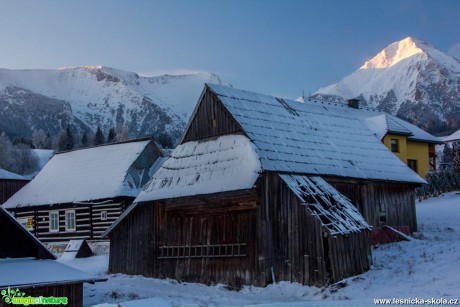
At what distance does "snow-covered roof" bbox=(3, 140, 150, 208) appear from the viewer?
3659cm

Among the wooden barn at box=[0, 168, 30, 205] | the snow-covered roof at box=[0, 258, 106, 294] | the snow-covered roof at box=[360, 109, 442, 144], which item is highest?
the snow-covered roof at box=[360, 109, 442, 144]

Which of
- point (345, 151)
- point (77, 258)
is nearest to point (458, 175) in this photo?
point (345, 151)

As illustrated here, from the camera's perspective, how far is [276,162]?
22.8 m

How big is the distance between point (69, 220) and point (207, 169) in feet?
58.8

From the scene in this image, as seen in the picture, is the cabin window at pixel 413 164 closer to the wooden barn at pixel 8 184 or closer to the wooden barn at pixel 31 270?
the wooden barn at pixel 8 184

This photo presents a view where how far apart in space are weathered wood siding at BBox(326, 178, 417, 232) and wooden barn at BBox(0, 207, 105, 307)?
12646 mm

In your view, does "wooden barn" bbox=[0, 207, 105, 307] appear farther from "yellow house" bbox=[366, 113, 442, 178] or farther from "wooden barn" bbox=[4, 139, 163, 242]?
"yellow house" bbox=[366, 113, 442, 178]

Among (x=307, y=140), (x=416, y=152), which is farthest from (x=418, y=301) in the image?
(x=416, y=152)

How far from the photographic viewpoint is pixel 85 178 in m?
39.5

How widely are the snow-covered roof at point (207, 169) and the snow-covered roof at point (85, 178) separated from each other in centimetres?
1066

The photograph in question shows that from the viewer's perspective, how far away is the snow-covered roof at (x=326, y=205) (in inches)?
822

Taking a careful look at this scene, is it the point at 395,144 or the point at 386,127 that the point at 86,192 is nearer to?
the point at 386,127

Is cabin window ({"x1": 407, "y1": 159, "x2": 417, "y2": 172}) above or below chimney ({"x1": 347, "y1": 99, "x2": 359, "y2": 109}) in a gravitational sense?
below

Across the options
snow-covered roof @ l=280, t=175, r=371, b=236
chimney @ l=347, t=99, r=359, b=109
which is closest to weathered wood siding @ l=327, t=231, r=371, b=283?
snow-covered roof @ l=280, t=175, r=371, b=236
